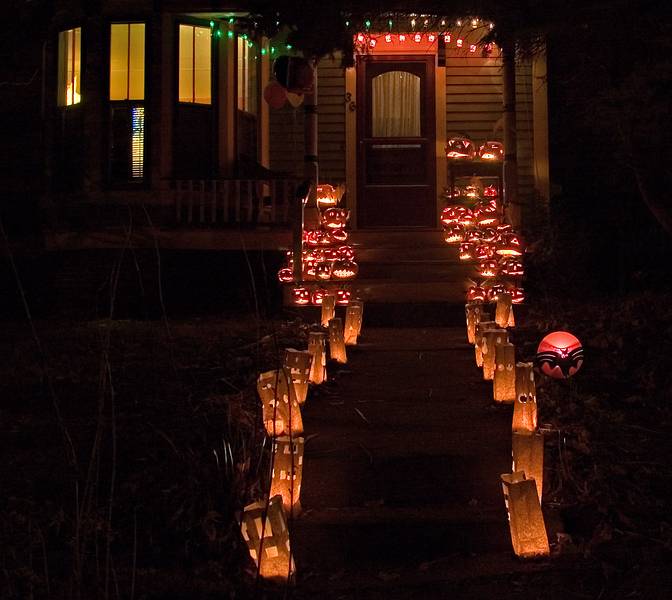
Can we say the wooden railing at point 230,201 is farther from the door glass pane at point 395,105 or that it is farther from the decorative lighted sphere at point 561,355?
the decorative lighted sphere at point 561,355

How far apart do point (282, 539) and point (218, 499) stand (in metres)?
0.99

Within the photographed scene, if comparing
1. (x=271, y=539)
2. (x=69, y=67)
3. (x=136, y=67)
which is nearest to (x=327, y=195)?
(x=136, y=67)

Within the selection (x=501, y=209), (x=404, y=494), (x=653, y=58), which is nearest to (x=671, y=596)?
(x=404, y=494)

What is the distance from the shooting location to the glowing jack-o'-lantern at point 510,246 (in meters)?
10.7

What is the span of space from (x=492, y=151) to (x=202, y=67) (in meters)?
4.04

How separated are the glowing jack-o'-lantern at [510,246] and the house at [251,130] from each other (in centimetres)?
54

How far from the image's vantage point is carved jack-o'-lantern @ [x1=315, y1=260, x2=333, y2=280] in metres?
10.6

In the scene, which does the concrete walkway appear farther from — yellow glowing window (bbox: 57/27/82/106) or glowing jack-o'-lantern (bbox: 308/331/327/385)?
yellow glowing window (bbox: 57/27/82/106)

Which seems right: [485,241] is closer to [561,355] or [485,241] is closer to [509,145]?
[509,145]

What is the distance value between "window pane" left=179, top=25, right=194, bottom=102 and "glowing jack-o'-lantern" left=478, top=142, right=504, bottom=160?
3960 mm

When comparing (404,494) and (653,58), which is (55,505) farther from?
(653,58)

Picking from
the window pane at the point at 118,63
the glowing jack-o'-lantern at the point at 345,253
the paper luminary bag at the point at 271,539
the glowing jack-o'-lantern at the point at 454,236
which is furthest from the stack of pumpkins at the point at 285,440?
the window pane at the point at 118,63

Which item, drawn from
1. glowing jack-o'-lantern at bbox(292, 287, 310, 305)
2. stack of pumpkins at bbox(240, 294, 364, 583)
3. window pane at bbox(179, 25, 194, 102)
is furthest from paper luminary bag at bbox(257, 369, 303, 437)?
window pane at bbox(179, 25, 194, 102)

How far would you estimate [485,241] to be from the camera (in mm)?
10844
